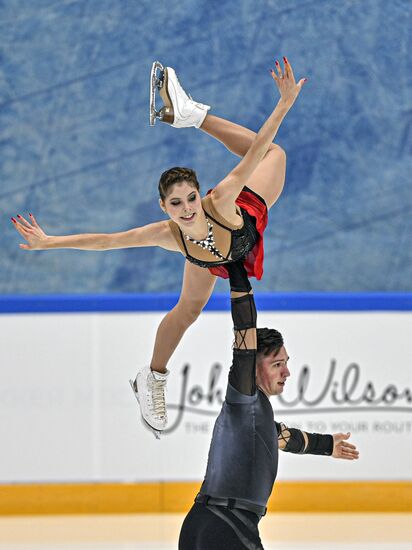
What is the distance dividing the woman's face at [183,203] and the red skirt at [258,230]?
31 centimetres

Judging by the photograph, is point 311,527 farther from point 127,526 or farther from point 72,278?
point 72,278

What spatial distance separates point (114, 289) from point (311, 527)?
Answer: 2805 millimetres

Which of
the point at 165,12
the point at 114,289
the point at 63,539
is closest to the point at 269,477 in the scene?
the point at 63,539

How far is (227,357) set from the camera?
7.65m

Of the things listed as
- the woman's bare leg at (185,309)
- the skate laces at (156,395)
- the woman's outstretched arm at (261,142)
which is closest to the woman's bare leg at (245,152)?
the woman's outstretched arm at (261,142)

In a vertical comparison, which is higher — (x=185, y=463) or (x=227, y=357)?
(x=227, y=357)

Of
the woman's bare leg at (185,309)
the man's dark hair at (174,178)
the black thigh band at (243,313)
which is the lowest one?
the black thigh band at (243,313)

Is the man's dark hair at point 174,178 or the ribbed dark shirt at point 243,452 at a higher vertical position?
the man's dark hair at point 174,178

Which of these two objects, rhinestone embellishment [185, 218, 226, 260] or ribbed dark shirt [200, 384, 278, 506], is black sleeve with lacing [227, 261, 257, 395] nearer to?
ribbed dark shirt [200, 384, 278, 506]

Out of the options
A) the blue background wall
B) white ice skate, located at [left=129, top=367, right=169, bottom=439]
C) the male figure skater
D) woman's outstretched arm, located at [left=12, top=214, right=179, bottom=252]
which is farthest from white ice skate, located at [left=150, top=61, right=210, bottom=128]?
the blue background wall

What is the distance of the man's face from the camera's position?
4.27 metres

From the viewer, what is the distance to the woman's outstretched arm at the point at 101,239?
4.49 meters

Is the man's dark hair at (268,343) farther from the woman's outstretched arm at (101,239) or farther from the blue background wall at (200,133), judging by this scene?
the blue background wall at (200,133)

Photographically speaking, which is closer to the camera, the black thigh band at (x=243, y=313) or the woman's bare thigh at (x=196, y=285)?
the black thigh band at (x=243, y=313)
